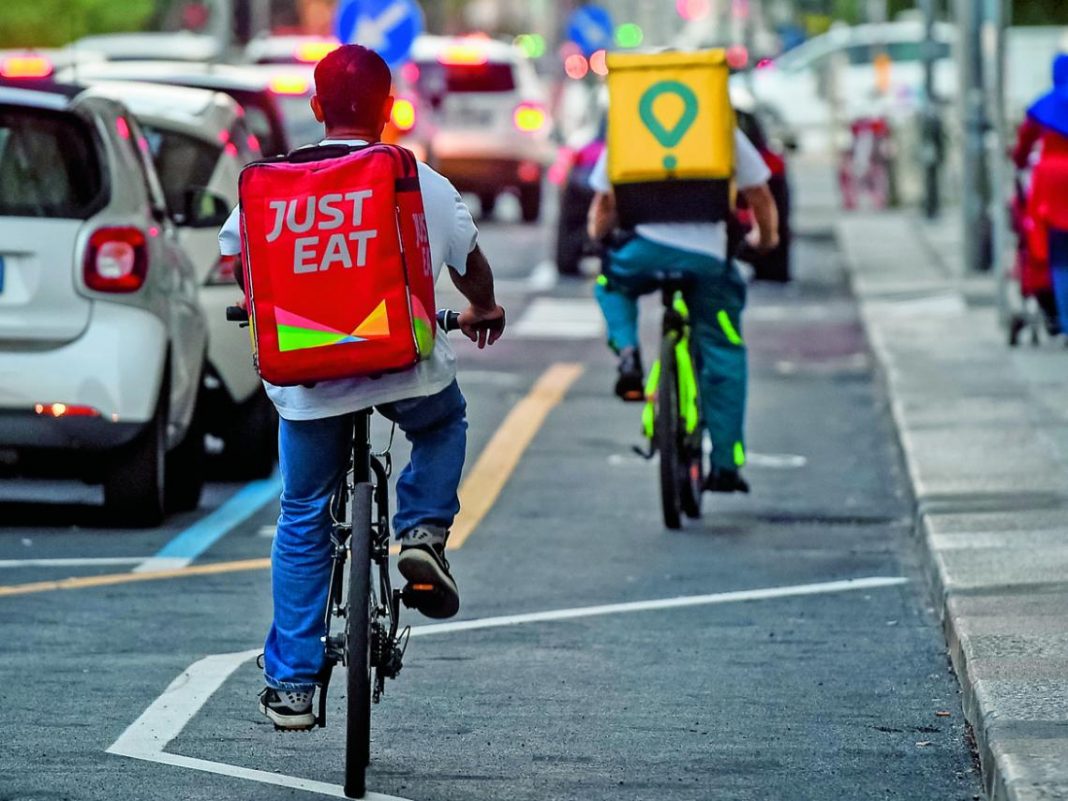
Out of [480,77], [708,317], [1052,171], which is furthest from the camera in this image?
[480,77]

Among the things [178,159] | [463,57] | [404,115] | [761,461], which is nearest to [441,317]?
[178,159]

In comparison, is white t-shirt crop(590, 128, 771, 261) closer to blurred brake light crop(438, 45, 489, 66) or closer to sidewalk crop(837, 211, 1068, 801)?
sidewalk crop(837, 211, 1068, 801)

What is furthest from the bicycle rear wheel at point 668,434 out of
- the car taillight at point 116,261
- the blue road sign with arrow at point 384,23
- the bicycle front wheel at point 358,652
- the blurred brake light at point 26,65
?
the blue road sign with arrow at point 384,23

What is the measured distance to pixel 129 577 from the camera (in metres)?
9.43

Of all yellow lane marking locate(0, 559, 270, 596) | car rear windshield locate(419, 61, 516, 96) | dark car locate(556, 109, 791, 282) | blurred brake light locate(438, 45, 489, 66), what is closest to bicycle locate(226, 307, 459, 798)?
yellow lane marking locate(0, 559, 270, 596)

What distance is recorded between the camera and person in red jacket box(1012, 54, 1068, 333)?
46.4 feet

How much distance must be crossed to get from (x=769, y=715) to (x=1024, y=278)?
9.21 m

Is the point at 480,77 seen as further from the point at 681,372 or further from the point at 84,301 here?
the point at 84,301

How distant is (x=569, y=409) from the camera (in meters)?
14.8

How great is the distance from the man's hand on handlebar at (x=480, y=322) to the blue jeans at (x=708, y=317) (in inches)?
159

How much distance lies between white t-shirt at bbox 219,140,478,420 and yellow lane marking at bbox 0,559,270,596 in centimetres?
294

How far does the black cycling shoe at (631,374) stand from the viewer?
10.9 metres

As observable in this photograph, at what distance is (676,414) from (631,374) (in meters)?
0.42

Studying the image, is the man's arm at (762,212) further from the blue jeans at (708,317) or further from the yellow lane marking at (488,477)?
the yellow lane marking at (488,477)
